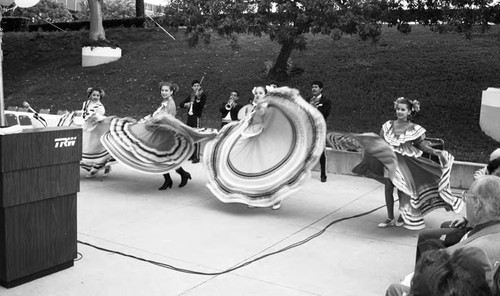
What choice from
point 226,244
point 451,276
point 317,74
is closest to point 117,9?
point 317,74

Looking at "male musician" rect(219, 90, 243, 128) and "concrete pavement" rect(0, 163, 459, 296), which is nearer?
"concrete pavement" rect(0, 163, 459, 296)

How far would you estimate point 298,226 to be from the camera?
21.3 ft

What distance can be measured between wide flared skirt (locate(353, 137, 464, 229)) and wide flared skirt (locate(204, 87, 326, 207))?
2.43ft

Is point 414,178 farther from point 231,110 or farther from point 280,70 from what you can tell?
point 280,70

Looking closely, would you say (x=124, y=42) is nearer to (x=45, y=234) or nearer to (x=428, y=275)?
(x=45, y=234)

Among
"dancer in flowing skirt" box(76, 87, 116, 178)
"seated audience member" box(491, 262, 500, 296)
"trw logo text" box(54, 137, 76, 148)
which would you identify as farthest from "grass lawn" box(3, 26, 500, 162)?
"seated audience member" box(491, 262, 500, 296)

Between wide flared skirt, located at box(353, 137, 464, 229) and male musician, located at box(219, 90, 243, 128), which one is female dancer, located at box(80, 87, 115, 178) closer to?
male musician, located at box(219, 90, 243, 128)

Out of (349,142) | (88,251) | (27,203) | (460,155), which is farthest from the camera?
(460,155)

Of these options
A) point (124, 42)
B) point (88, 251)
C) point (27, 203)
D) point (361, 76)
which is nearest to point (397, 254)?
point (88, 251)

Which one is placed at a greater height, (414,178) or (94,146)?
(414,178)

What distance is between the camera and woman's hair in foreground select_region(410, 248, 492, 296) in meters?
1.95

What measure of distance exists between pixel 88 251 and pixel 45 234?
2.65 ft

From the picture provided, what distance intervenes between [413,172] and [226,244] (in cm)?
210

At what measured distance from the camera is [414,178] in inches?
246
